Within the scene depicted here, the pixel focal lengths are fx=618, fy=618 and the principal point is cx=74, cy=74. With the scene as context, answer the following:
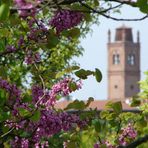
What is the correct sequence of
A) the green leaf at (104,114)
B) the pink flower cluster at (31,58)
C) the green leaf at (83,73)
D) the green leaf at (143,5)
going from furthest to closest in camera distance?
the green leaf at (104,114) → the pink flower cluster at (31,58) → the green leaf at (83,73) → the green leaf at (143,5)

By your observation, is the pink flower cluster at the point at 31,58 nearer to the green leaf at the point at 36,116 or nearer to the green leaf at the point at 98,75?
the green leaf at the point at 98,75

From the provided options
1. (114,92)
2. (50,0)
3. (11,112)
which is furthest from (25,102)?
(114,92)

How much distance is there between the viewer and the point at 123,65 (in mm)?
173750

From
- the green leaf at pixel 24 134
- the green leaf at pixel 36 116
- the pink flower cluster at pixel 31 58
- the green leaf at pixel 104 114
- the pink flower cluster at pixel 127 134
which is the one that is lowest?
the pink flower cluster at pixel 127 134

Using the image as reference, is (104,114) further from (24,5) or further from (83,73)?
(24,5)

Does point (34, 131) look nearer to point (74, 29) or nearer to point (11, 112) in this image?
point (11, 112)

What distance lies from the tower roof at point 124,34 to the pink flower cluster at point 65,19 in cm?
17701

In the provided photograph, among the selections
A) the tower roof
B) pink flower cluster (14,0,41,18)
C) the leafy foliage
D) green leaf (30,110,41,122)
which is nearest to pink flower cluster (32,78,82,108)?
the leafy foliage

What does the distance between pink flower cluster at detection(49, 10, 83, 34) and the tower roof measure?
177015 mm

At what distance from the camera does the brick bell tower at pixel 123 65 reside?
170375 millimetres

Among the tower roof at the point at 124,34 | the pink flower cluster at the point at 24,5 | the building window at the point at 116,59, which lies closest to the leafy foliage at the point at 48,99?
the pink flower cluster at the point at 24,5

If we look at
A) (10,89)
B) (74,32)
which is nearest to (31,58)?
(10,89)

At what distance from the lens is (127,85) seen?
171375 millimetres

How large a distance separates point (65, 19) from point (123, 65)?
17047 centimetres
